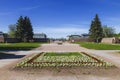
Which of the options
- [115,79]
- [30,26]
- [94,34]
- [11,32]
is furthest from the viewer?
[11,32]

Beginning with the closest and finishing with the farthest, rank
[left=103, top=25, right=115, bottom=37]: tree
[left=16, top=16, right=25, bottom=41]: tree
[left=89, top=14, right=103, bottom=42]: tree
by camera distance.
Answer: [left=89, top=14, right=103, bottom=42]: tree < [left=16, top=16, right=25, bottom=41]: tree < [left=103, top=25, right=115, bottom=37]: tree

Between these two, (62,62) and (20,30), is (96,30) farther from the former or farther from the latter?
(62,62)

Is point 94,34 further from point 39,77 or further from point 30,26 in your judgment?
point 39,77

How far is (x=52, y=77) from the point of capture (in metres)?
9.98

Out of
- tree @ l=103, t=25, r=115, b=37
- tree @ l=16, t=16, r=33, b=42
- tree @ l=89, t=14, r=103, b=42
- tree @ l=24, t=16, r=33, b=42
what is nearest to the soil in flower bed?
tree @ l=89, t=14, r=103, b=42

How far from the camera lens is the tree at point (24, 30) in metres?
A: 93.1

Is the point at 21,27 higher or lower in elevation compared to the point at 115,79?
higher

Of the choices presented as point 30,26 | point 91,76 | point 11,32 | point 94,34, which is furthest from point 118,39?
point 91,76

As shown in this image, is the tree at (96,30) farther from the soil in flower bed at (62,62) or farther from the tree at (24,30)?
the soil in flower bed at (62,62)

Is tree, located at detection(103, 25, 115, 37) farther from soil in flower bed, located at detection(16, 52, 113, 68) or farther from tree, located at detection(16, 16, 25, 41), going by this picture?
soil in flower bed, located at detection(16, 52, 113, 68)

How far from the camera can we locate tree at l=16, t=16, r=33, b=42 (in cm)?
9312

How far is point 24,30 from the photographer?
93.4 meters

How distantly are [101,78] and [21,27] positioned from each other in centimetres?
8549

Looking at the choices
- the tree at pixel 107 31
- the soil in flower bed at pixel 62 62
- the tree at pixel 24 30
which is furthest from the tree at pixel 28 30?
the soil in flower bed at pixel 62 62
